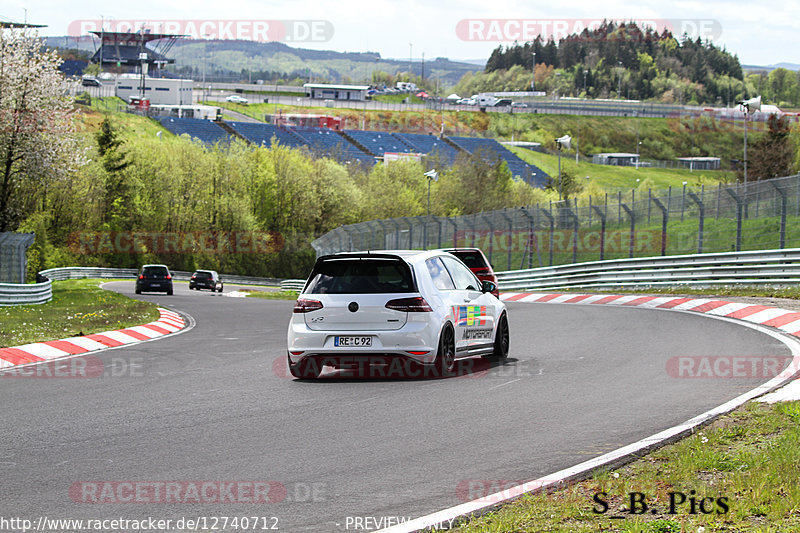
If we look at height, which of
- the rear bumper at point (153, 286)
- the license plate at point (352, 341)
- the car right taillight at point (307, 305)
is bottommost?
the rear bumper at point (153, 286)

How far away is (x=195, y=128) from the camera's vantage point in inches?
5384

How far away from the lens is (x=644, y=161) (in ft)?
616

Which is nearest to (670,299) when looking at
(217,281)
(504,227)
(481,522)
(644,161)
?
(504,227)

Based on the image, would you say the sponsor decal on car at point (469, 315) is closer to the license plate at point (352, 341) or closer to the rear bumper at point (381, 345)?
the rear bumper at point (381, 345)

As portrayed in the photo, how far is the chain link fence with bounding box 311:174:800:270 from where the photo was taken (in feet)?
86.5

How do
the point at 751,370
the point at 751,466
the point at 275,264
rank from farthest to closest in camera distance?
the point at 275,264 < the point at 751,370 < the point at 751,466

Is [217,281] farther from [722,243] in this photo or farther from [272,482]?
[272,482]

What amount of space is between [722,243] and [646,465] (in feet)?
78.2

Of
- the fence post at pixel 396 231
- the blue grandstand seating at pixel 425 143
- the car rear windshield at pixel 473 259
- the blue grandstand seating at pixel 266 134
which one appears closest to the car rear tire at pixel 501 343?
the car rear windshield at pixel 473 259

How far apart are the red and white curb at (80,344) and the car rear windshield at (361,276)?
16.3 feet

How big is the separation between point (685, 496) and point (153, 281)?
40.6 metres

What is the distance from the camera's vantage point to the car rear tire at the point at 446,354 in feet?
38.2

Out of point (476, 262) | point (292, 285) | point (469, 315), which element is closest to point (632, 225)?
point (476, 262)

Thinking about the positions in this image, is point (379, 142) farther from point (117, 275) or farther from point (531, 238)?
point (531, 238)
